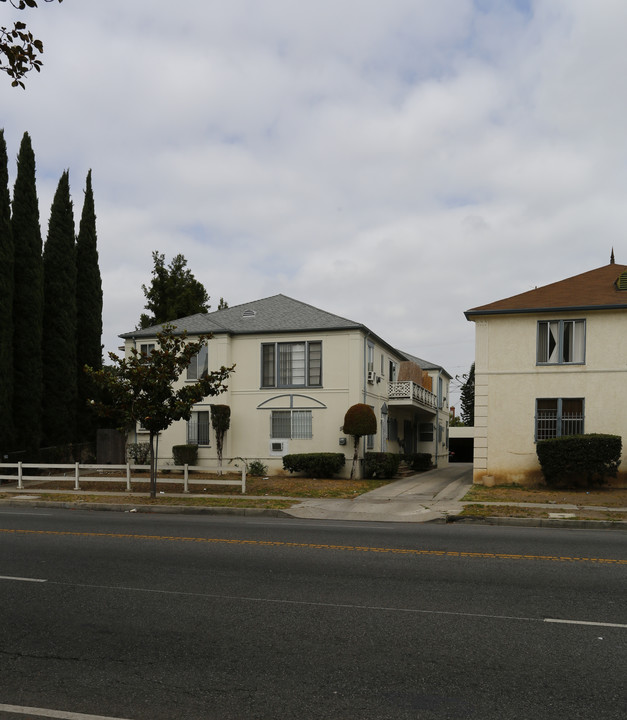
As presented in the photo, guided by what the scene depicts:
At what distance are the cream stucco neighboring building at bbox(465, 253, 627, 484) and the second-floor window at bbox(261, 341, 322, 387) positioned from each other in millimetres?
7583

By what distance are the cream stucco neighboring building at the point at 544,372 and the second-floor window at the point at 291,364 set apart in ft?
24.9

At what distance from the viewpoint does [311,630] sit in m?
6.68

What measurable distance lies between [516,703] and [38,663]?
3.85m

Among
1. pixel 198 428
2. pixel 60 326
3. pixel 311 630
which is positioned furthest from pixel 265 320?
pixel 311 630

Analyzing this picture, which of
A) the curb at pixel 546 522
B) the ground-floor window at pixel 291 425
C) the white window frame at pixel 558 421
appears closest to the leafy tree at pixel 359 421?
the ground-floor window at pixel 291 425

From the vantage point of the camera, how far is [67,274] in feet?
109

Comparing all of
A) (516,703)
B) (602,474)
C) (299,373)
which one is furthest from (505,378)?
(516,703)

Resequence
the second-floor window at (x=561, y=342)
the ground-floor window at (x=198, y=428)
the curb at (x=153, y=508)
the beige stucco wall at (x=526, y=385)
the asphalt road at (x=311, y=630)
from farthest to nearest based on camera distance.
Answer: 1. the ground-floor window at (x=198, y=428)
2. the second-floor window at (x=561, y=342)
3. the beige stucco wall at (x=526, y=385)
4. the curb at (x=153, y=508)
5. the asphalt road at (x=311, y=630)

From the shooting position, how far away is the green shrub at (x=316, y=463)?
27875mm

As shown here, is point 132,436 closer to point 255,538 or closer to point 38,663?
point 255,538

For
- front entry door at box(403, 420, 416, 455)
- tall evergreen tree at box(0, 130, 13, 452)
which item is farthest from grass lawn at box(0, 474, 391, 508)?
front entry door at box(403, 420, 416, 455)

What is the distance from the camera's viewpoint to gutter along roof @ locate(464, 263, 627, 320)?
23.9 meters

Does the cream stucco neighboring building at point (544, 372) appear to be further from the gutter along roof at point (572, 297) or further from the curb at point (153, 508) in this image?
the curb at point (153, 508)

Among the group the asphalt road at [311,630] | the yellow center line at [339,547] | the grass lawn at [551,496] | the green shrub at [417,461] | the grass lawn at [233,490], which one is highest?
the asphalt road at [311,630]
